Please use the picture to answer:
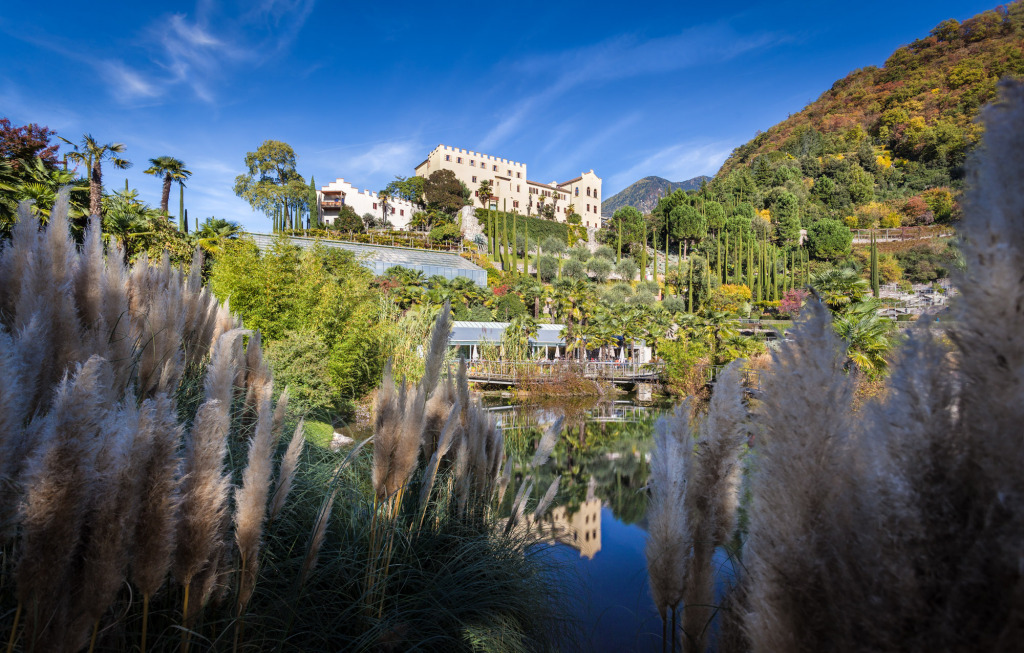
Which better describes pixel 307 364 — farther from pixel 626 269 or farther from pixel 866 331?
pixel 626 269

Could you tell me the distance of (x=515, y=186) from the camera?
182 feet

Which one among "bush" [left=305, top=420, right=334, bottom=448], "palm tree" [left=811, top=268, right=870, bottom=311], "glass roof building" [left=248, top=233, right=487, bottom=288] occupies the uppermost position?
"glass roof building" [left=248, top=233, right=487, bottom=288]

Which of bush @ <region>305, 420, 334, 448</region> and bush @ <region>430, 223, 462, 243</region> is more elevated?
bush @ <region>430, 223, 462, 243</region>

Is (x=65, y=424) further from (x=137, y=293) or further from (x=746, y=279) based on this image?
(x=746, y=279)

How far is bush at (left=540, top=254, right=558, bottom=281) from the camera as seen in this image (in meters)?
39.0

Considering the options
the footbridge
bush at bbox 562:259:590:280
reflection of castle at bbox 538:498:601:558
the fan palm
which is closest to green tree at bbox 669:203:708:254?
bush at bbox 562:259:590:280

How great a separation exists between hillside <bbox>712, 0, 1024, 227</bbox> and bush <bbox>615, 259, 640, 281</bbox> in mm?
16434

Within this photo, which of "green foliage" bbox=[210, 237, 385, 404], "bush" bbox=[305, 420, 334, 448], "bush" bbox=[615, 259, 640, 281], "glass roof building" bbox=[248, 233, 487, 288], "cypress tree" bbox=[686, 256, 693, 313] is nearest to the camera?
"bush" bbox=[305, 420, 334, 448]

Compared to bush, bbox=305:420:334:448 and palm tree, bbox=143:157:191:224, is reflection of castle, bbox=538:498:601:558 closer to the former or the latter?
bush, bbox=305:420:334:448

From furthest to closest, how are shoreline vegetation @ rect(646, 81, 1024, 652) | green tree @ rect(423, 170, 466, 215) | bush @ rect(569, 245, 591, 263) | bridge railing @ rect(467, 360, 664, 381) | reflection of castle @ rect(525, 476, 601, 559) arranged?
green tree @ rect(423, 170, 466, 215), bush @ rect(569, 245, 591, 263), bridge railing @ rect(467, 360, 664, 381), reflection of castle @ rect(525, 476, 601, 559), shoreline vegetation @ rect(646, 81, 1024, 652)

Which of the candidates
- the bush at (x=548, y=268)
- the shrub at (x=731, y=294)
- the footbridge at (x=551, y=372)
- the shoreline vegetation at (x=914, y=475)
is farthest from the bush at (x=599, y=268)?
the shoreline vegetation at (x=914, y=475)

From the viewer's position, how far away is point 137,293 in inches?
96.5

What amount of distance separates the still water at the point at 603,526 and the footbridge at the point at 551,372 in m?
5.34

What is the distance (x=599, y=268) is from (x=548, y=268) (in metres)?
4.48
